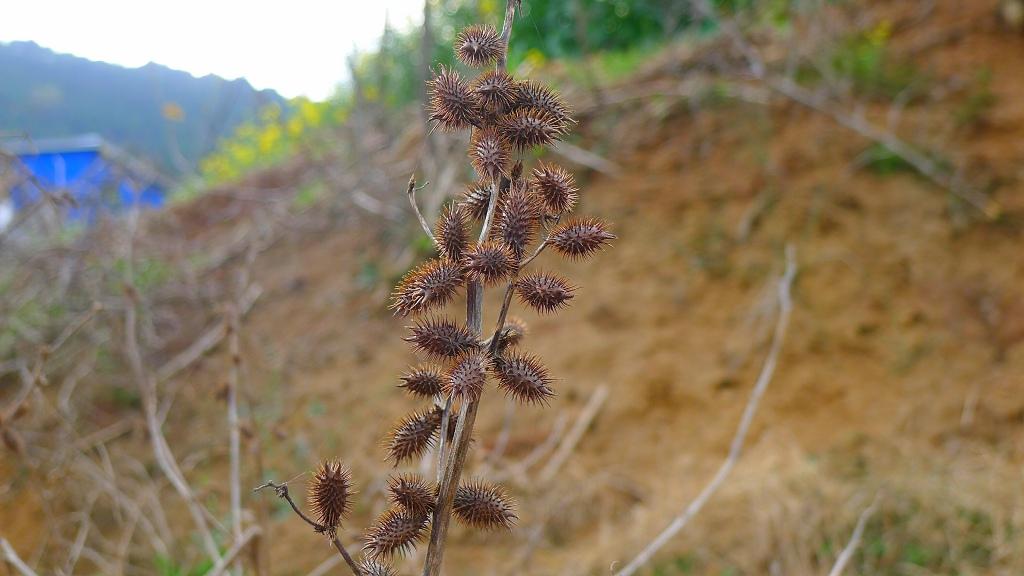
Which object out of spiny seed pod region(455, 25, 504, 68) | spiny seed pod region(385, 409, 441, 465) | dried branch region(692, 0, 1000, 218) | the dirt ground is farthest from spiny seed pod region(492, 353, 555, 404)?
dried branch region(692, 0, 1000, 218)

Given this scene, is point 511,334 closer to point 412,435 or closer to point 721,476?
point 412,435

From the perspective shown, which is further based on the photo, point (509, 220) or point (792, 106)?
point (792, 106)

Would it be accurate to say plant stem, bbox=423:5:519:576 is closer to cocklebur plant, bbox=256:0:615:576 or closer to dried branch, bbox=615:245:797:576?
cocklebur plant, bbox=256:0:615:576

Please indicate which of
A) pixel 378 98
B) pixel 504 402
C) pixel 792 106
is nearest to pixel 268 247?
pixel 378 98

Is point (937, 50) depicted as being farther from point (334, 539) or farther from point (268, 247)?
point (334, 539)

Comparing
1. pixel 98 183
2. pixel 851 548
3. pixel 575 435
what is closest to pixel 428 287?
pixel 851 548

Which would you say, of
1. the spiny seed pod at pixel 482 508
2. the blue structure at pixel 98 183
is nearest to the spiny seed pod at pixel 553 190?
the spiny seed pod at pixel 482 508

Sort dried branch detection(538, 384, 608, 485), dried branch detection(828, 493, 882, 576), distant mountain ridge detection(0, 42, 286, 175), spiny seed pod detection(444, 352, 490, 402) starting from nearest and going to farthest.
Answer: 1. spiny seed pod detection(444, 352, 490, 402)
2. dried branch detection(828, 493, 882, 576)
3. dried branch detection(538, 384, 608, 485)
4. distant mountain ridge detection(0, 42, 286, 175)

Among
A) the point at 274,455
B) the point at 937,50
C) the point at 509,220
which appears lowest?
the point at 274,455
